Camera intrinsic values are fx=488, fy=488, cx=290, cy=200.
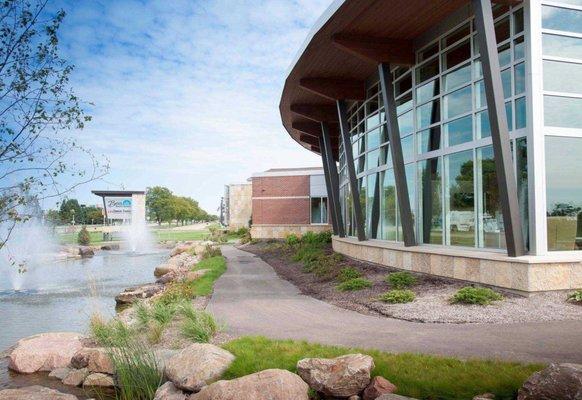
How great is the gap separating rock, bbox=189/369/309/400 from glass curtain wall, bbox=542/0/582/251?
7543 mm

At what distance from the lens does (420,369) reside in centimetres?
609

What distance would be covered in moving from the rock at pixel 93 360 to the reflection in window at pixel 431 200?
935 centimetres

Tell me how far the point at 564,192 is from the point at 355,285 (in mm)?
5467

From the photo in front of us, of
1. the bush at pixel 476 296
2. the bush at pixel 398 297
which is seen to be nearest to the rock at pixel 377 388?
the bush at pixel 476 296

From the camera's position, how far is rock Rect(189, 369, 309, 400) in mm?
5887

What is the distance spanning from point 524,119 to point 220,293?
9015 millimetres

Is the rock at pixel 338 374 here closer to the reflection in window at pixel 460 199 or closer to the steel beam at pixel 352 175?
the reflection in window at pixel 460 199

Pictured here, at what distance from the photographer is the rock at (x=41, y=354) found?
9.17 m

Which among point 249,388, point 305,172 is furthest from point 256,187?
point 249,388

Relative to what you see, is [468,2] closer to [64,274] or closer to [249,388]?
[249,388]

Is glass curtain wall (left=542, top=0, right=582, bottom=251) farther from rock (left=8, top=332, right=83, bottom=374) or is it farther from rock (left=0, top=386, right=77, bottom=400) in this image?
rock (left=8, top=332, right=83, bottom=374)

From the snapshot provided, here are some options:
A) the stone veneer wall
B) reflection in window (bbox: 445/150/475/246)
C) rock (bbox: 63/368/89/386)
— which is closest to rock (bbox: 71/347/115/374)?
rock (bbox: 63/368/89/386)

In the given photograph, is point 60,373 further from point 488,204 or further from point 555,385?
point 488,204

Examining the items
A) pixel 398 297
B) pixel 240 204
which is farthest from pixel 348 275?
pixel 240 204
